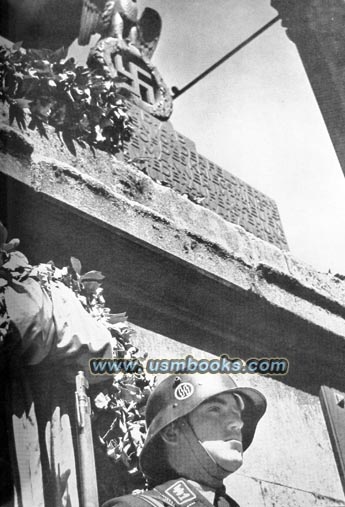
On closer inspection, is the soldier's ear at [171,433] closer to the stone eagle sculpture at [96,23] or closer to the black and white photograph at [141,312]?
the black and white photograph at [141,312]

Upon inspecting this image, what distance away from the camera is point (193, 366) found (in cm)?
403

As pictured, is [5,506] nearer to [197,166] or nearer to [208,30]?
[197,166]

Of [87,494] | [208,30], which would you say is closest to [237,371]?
[87,494]

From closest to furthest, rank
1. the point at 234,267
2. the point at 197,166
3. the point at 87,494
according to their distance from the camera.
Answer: the point at 87,494, the point at 234,267, the point at 197,166

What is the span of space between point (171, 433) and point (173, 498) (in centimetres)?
33

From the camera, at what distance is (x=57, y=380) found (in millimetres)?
3453

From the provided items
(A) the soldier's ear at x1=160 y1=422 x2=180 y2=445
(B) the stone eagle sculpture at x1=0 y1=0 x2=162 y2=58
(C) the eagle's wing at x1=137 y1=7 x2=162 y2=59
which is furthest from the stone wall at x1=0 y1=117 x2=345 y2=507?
(C) the eagle's wing at x1=137 y1=7 x2=162 y2=59

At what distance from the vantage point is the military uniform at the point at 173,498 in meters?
3.12

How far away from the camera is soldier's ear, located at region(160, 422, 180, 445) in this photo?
3.43 meters

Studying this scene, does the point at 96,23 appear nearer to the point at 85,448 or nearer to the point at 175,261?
the point at 175,261

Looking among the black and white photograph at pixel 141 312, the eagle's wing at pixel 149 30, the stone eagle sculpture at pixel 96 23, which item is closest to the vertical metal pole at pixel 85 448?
the black and white photograph at pixel 141 312

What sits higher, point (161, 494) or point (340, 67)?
point (340, 67)

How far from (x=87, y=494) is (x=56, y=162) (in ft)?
6.49

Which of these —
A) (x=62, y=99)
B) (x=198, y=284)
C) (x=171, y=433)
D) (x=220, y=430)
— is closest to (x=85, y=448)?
(x=171, y=433)
